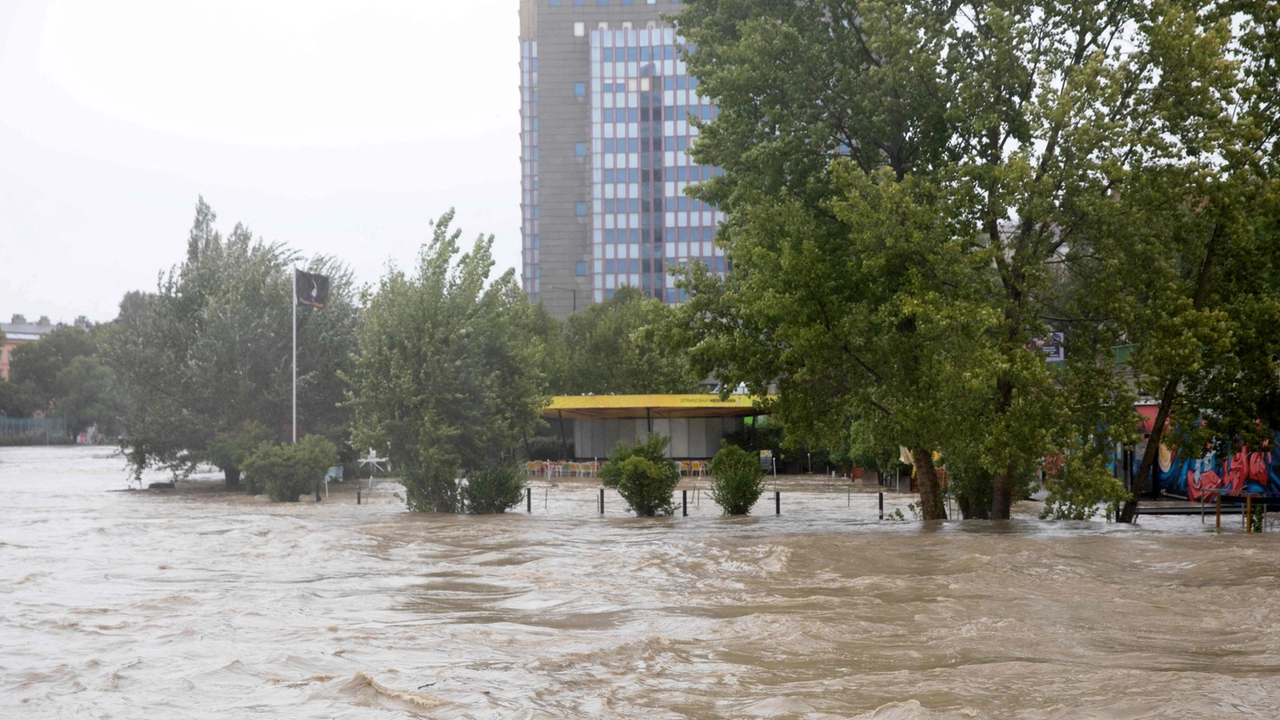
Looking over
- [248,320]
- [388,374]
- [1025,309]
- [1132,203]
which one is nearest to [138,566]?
[388,374]

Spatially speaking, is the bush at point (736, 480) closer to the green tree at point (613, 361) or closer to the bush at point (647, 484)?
the bush at point (647, 484)

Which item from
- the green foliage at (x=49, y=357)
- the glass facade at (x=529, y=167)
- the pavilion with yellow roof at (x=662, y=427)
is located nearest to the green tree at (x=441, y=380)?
the pavilion with yellow roof at (x=662, y=427)

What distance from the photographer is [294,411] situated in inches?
1799

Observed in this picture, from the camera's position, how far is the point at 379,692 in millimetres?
10609

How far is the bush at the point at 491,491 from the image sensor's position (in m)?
33.0

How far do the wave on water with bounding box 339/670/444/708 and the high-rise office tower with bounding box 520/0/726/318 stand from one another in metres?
116

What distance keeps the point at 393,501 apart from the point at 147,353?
674 inches

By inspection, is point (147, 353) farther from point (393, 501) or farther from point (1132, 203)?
point (1132, 203)

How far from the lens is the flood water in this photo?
10.3m

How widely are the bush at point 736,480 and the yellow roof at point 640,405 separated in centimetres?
2290

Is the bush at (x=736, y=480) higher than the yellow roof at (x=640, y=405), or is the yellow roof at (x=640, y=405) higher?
the yellow roof at (x=640, y=405)

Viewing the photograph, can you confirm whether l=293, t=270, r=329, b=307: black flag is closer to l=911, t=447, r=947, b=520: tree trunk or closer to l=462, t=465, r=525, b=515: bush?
l=462, t=465, r=525, b=515: bush

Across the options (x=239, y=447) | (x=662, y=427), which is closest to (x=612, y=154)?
(x=662, y=427)

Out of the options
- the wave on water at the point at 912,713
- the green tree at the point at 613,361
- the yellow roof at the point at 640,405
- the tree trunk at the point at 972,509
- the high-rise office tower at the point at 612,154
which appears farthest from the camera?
the high-rise office tower at the point at 612,154
